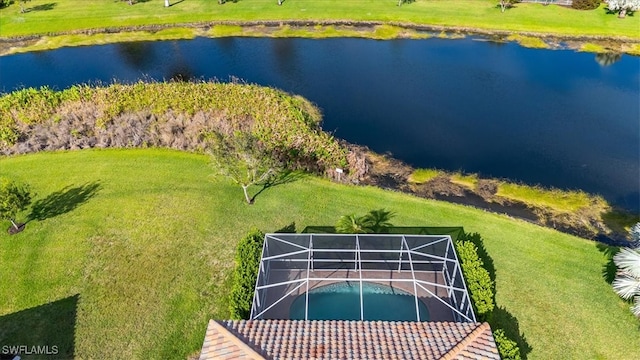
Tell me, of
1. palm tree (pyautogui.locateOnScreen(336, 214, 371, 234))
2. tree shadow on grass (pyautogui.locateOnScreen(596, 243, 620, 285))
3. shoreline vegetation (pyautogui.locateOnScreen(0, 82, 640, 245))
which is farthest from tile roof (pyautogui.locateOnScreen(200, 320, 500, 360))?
shoreline vegetation (pyautogui.locateOnScreen(0, 82, 640, 245))

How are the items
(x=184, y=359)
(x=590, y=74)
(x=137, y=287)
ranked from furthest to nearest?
(x=590, y=74) → (x=137, y=287) → (x=184, y=359)

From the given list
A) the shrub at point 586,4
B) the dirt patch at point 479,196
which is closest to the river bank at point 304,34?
the shrub at point 586,4

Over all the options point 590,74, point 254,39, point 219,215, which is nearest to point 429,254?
point 219,215

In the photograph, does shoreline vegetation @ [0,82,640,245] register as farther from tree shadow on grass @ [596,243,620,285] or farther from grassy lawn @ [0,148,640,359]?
tree shadow on grass @ [596,243,620,285]

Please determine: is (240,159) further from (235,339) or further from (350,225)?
(235,339)

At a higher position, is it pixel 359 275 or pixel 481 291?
pixel 481 291

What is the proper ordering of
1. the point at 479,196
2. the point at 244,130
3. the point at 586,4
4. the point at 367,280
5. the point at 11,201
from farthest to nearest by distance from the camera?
the point at 586,4
the point at 244,130
the point at 479,196
the point at 11,201
the point at 367,280

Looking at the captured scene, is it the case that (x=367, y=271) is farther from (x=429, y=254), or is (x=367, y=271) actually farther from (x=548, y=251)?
(x=548, y=251)

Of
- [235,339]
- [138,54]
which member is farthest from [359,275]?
[138,54]
